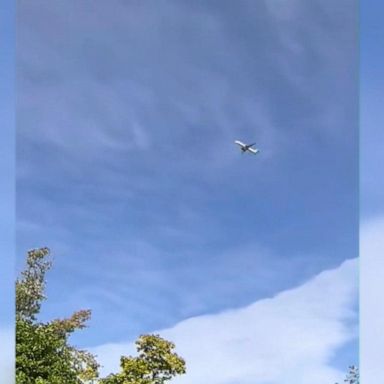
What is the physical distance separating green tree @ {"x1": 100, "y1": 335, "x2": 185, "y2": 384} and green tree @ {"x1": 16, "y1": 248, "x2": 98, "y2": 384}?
0.24 meters

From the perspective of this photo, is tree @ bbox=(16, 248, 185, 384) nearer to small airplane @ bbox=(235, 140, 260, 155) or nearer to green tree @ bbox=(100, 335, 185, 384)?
green tree @ bbox=(100, 335, 185, 384)

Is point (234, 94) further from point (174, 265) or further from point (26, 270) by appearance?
point (26, 270)

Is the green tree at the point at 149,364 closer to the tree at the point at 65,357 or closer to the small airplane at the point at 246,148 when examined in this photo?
the tree at the point at 65,357

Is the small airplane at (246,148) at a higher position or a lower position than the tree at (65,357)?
higher

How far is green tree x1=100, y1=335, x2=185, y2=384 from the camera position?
215 inches

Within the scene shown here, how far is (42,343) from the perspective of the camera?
18.2 ft

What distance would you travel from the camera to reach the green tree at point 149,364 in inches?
215

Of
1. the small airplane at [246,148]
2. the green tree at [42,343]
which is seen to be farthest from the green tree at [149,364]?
the small airplane at [246,148]

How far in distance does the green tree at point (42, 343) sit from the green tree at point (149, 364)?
24cm

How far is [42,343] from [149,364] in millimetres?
690

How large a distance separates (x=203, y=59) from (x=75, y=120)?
0.83 m

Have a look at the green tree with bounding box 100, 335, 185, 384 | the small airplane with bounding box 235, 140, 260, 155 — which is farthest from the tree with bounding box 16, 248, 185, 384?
the small airplane with bounding box 235, 140, 260, 155

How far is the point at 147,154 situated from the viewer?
206 inches

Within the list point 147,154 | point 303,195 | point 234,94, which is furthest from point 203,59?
point 303,195
